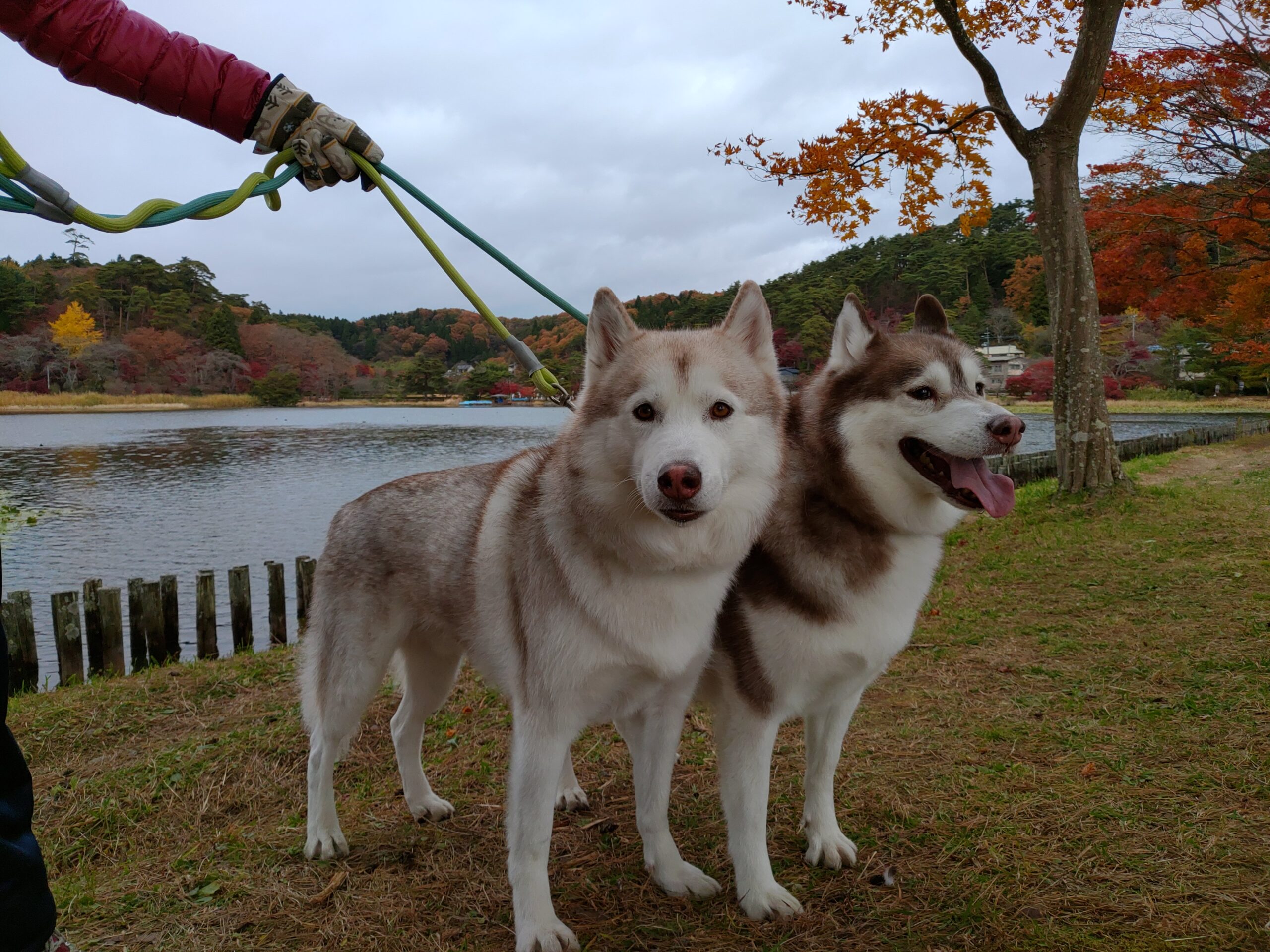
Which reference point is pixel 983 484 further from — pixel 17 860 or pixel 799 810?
pixel 17 860

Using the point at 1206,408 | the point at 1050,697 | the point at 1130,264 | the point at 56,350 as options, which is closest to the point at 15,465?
the point at 56,350

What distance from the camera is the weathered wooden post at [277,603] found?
678cm

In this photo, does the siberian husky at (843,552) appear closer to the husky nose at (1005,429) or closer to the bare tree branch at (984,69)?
the husky nose at (1005,429)

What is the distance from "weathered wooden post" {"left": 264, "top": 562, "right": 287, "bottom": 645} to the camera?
6.78 metres

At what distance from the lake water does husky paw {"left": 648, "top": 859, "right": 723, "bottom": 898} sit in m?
1.70

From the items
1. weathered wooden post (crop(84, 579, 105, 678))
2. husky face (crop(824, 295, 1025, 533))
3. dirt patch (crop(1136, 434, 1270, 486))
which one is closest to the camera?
husky face (crop(824, 295, 1025, 533))

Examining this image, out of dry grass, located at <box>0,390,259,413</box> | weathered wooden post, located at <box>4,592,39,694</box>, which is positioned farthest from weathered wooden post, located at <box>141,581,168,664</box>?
dry grass, located at <box>0,390,259,413</box>

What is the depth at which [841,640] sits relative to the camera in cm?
246

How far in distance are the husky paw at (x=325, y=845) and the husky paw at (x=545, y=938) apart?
103 cm

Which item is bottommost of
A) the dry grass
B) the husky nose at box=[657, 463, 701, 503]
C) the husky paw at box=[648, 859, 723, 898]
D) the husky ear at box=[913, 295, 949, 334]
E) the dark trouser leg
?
the husky paw at box=[648, 859, 723, 898]

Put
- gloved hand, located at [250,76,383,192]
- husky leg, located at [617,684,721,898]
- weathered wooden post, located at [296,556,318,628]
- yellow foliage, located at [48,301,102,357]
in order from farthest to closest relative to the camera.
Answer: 1. yellow foliage, located at [48,301,102,357]
2. weathered wooden post, located at [296,556,318,628]
3. gloved hand, located at [250,76,383,192]
4. husky leg, located at [617,684,721,898]

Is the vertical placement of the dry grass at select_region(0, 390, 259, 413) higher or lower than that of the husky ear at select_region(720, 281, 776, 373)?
lower

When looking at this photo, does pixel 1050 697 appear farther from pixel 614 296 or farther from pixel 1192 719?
pixel 614 296

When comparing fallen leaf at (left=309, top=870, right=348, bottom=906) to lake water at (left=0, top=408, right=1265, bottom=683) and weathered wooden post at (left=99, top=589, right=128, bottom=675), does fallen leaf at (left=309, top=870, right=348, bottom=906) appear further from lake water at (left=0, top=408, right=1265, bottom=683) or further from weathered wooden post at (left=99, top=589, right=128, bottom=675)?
weathered wooden post at (left=99, top=589, right=128, bottom=675)
